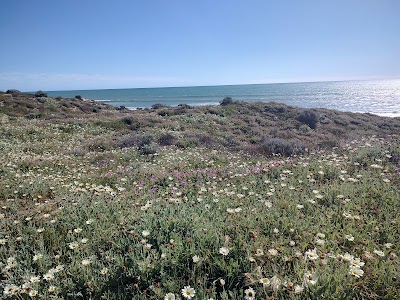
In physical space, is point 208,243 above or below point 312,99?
above

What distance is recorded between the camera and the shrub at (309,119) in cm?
2564

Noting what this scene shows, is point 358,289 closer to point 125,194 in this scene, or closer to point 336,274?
point 336,274

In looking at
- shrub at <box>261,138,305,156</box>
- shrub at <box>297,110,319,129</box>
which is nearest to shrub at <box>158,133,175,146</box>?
shrub at <box>261,138,305,156</box>

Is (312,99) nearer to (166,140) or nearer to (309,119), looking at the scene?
(309,119)

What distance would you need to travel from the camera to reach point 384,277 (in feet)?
8.93

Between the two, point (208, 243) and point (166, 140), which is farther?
point (166, 140)

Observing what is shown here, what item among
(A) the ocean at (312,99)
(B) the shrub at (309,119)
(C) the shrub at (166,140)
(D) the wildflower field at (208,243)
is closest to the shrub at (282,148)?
(C) the shrub at (166,140)

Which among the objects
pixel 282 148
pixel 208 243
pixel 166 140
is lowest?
pixel 282 148

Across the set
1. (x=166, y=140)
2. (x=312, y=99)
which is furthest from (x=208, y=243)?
(x=312, y=99)

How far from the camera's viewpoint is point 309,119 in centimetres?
2652

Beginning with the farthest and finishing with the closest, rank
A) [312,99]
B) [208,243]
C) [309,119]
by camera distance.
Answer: [312,99], [309,119], [208,243]

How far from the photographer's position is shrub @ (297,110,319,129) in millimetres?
25641

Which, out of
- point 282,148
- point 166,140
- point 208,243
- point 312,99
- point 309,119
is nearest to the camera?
point 208,243

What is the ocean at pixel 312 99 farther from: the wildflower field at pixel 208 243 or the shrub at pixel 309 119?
the wildflower field at pixel 208 243
